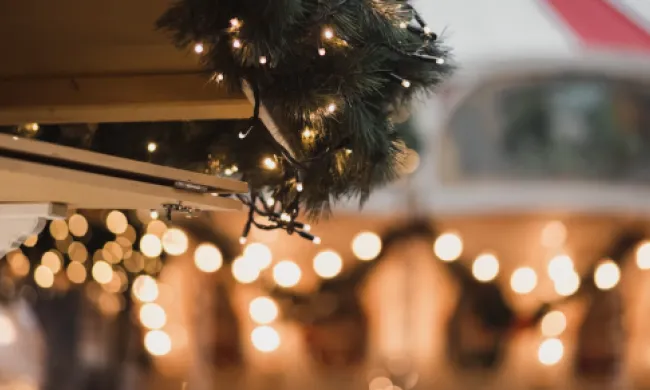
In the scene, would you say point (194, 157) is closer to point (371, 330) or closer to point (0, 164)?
point (0, 164)

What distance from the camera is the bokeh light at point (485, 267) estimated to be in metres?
2.01

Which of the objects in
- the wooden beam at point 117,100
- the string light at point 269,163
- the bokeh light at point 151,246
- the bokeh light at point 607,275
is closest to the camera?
the wooden beam at point 117,100

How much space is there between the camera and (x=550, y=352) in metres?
1.97

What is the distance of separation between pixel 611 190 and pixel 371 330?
74 cm

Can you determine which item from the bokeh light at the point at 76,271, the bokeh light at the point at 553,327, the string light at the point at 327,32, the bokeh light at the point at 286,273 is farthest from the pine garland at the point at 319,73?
the bokeh light at the point at 553,327

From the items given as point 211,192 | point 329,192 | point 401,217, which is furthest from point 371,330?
point 211,192

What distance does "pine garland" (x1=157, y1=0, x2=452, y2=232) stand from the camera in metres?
0.64

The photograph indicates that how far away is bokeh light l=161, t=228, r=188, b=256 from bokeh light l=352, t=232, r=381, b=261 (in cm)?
47

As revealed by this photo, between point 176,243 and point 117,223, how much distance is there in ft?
1.86

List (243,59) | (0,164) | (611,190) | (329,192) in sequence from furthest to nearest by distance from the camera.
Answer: (611,190), (329,192), (243,59), (0,164)

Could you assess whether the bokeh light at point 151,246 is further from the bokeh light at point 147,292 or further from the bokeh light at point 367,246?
Result: the bokeh light at point 367,246

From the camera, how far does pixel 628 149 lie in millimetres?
1969

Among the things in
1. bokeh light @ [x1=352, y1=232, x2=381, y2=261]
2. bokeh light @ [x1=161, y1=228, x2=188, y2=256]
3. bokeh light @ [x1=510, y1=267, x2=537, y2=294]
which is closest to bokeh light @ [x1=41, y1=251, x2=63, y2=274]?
bokeh light @ [x1=161, y1=228, x2=188, y2=256]

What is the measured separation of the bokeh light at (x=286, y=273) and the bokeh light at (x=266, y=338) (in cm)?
14
